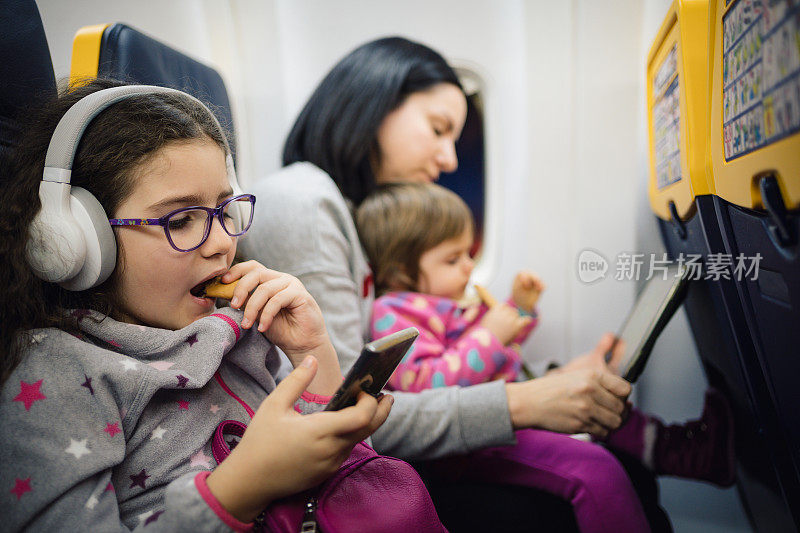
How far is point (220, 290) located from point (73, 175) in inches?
9.9

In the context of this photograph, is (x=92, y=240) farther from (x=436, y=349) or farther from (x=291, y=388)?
(x=436, y=349)

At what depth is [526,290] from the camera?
1780 millimetres

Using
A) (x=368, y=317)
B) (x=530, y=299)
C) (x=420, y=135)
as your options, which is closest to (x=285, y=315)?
(x=368, y=317)

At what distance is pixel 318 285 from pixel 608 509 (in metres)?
0.72

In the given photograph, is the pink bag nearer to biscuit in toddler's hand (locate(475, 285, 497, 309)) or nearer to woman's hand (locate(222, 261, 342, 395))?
woman's hand (locate(222, 261, 342, 395))

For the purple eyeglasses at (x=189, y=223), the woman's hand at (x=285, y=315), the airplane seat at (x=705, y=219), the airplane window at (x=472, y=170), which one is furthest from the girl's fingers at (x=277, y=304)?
the airplane window at (x=472, y=170)

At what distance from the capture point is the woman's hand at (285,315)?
80 centimetres

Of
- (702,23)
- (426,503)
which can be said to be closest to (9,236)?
(426,503)

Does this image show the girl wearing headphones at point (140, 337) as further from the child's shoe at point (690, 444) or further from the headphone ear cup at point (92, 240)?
the child's shoe at point (690, 444)

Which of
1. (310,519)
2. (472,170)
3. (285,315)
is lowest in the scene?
(310,519)

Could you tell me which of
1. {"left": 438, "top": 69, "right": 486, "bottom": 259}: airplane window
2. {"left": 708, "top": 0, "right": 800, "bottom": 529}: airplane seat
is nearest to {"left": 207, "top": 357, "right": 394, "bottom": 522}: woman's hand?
{"left": 708, "top": 0, "right": 800, "bottom": 529}: airplane seat

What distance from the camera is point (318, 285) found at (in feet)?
3.53

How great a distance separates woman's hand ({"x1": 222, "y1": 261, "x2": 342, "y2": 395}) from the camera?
2.63ft

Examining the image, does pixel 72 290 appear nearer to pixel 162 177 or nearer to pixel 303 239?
pixel 162 177
